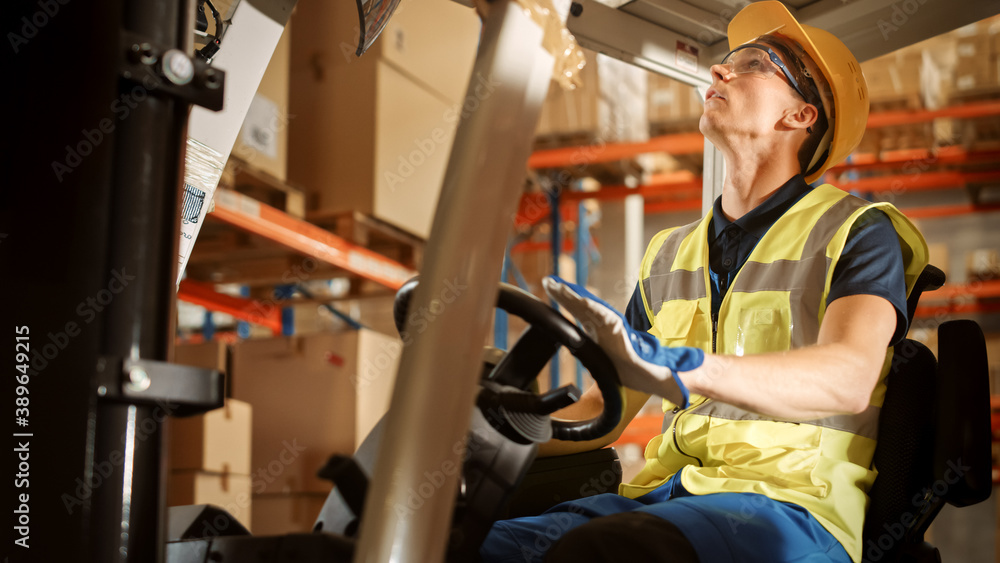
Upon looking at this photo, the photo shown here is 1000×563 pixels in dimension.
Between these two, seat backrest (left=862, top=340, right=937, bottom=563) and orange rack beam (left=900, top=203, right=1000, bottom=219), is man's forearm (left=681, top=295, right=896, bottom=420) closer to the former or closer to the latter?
seat backrest (left=862, top=340, right=937, bottom=563)

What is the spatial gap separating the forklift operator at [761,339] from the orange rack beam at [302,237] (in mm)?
2653

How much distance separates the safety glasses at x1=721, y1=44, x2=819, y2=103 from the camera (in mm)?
2033

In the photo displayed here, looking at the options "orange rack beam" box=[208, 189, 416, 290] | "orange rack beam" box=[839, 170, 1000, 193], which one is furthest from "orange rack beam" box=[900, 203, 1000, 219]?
"orange rack beam" box=[208, 189, 416, 290]

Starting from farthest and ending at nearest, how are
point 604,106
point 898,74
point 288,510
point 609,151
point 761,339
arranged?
point 609,151, point 604,106, point 898,74, point 288,510, point 761,339

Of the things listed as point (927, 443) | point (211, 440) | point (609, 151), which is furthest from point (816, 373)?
point (609, 151)

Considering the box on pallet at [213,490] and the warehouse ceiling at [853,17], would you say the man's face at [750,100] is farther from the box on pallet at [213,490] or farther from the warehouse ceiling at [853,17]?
the box on pallet at [213,490]

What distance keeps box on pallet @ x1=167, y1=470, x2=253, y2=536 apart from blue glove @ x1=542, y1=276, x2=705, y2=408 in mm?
Result: 3629

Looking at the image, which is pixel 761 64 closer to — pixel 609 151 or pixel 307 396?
pixel 307 396

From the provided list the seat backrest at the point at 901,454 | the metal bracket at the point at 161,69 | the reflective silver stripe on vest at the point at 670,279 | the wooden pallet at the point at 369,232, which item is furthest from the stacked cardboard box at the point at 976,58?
the metal bracket at the point at 161,69

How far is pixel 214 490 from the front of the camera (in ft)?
15.2

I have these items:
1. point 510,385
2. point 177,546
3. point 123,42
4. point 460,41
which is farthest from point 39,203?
point 460,41

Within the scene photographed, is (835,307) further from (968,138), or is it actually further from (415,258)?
(968,138)

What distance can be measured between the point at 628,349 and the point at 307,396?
12.8 ft

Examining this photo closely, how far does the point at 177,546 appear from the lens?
1.21 metres
